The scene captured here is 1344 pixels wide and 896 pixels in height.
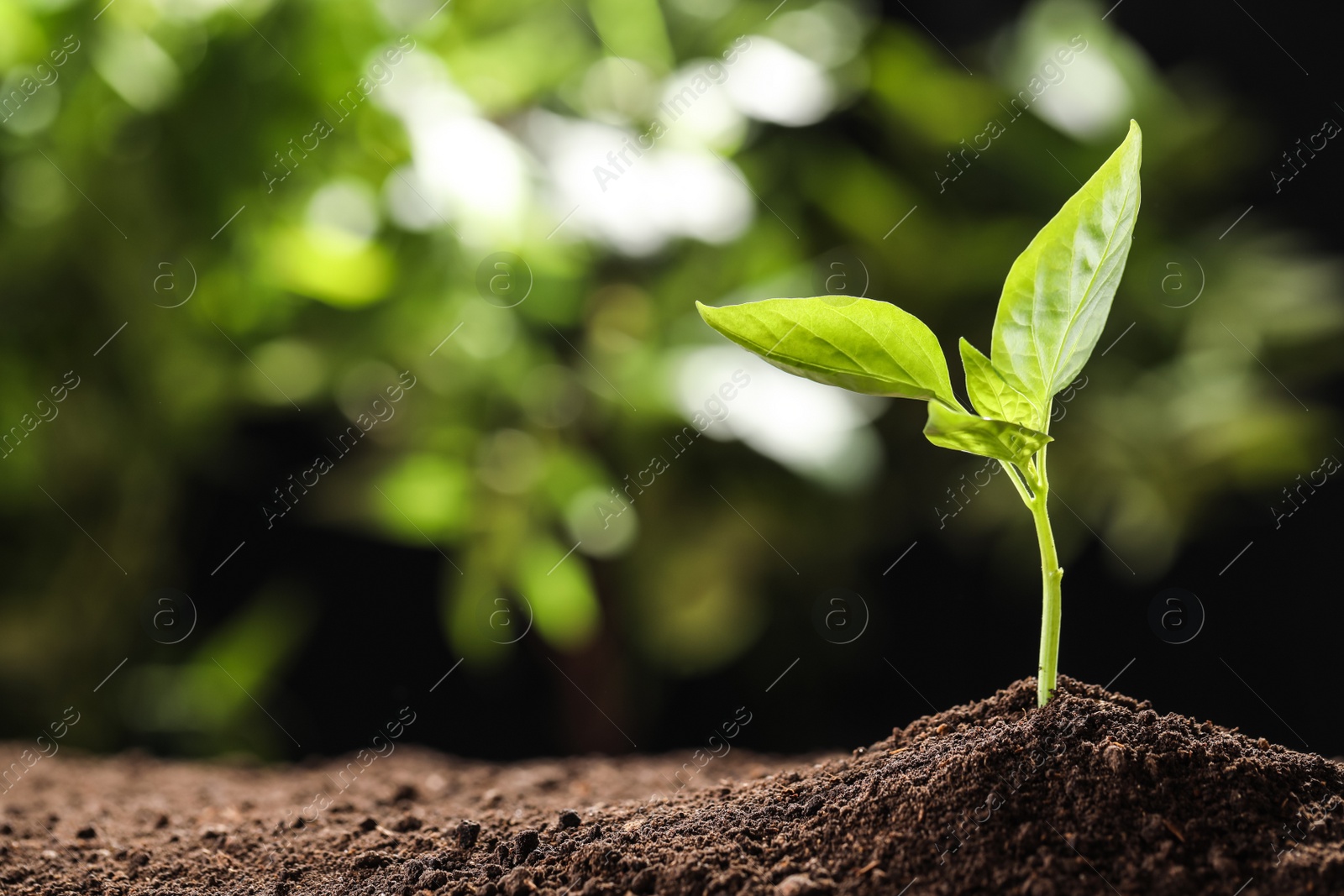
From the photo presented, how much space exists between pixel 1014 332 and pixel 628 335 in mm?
1002

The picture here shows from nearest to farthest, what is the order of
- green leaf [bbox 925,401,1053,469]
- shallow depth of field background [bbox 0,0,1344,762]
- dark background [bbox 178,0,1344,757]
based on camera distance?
1. green leaf [bbox 925,401,1053,469]
2. shallow depth of field background [bbox 0,0,1344,762]
3. dark background [bbox 178,0,1344,757]

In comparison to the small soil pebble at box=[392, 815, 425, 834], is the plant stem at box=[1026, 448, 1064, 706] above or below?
below

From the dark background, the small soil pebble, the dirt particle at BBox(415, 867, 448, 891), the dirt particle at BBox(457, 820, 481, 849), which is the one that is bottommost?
the dark background

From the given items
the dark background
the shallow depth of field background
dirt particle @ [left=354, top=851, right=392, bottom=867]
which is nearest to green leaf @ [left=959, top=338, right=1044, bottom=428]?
dirt particle @ [left=354, top=851, right=392, bottom=867]

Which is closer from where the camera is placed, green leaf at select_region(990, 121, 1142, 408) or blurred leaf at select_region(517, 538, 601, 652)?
green leaf at select_region(990, 121, 1142, 408)

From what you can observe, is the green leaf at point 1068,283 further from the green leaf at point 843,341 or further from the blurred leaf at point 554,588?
the blurred leaf at point 554,588

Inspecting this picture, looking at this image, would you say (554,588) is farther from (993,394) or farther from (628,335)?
(993,394)

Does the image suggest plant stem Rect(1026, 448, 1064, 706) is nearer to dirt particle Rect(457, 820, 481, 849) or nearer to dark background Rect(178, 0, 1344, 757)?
dirt particle Rect(457, 820, 481, 849)

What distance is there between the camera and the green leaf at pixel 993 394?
59 cm

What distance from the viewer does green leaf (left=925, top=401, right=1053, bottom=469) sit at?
0.50 metres

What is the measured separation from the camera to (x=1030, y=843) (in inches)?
20.6

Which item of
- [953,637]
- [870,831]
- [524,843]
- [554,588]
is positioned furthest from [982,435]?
[953,637]

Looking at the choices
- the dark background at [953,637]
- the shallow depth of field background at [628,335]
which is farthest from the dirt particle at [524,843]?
the dark background at [953,637]

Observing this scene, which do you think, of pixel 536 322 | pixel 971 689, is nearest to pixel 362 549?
pixel 536 322
